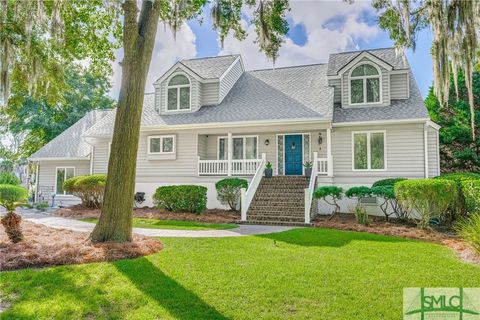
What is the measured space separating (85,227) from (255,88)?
11.7 m

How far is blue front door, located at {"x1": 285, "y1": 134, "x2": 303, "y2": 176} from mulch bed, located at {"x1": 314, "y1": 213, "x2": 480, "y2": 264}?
3.33 m

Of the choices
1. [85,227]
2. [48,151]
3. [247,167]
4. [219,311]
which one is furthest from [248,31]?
[48,151]

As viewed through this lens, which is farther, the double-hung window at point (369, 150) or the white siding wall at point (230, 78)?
the white siding wall at point (230, 78)

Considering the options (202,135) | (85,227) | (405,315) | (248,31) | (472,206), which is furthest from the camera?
(202,135)

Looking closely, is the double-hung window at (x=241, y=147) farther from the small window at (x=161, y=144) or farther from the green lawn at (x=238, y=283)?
the green lawn at (x=238, y=283)

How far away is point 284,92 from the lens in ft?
58.3

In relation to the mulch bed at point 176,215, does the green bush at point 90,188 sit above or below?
above

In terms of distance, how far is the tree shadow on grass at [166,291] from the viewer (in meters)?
4.05

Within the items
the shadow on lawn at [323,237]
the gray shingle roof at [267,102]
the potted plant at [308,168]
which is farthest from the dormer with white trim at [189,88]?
the shadow on lawn at [323,237]

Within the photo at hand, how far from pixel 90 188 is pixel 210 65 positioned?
31.6 ft

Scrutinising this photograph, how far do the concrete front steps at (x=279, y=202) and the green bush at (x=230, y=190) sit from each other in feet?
2.66

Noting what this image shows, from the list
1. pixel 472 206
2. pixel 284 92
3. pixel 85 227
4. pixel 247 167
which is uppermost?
pixel 284 92

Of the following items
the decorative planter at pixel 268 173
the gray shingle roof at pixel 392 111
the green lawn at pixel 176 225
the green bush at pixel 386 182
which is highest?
the gray shingle roof at pixel 392 111

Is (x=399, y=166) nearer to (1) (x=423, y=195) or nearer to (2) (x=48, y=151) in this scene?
(1) (x=423, y=195)
